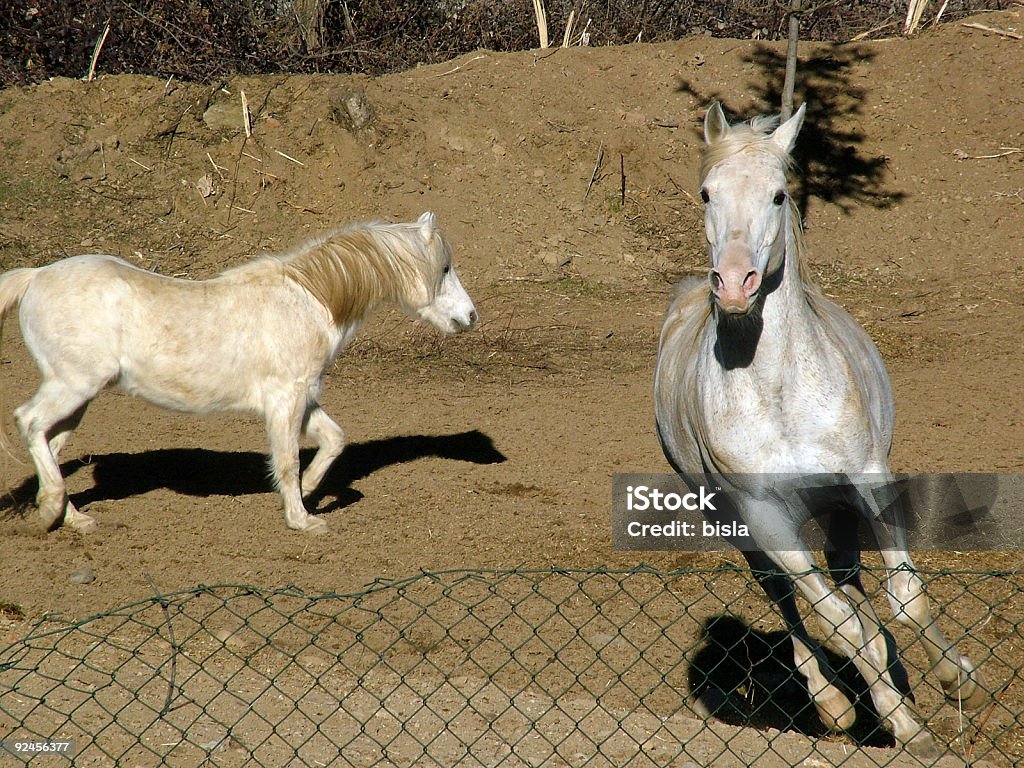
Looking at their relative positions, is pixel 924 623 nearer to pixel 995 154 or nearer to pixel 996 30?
pixel 995 154

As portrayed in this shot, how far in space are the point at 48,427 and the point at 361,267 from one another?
2082 millimetres

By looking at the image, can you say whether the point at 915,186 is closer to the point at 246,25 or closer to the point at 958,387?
the point at 958,387

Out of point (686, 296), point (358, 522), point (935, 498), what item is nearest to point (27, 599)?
point (358, 522)

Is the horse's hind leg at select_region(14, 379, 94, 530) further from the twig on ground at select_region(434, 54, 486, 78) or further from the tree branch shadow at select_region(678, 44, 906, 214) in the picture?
the tree branch shadow at select_region(678, 44, 906, 214)

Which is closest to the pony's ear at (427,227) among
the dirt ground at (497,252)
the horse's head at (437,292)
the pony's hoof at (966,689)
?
the horse's head at (437,292)

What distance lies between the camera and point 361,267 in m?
6.40

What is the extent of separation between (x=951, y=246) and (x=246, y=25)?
10191 millimetres

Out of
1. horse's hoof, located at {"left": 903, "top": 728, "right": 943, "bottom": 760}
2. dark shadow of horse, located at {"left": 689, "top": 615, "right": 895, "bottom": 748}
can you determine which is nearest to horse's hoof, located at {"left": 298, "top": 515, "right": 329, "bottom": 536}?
dark shadow of horse, located at {"left": 689, "top": 615, "right": 895, "bottom": 748}

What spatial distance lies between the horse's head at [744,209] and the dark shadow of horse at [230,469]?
4.02 metres

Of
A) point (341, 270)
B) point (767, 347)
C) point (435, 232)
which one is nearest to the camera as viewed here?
point (767, 347)

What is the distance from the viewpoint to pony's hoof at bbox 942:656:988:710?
12.3 ft

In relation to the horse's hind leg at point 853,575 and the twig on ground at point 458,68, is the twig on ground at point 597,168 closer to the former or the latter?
the twig on ground at point 458,68

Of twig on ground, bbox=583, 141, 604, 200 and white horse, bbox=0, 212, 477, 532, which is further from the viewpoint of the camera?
twig on ground, bbox=583, 141, 604, 200

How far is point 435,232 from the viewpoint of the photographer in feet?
22.1
